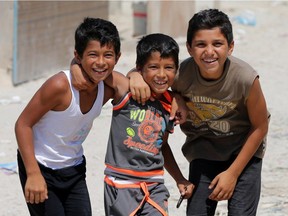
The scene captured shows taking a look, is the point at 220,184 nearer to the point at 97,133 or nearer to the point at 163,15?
the point at 97,133

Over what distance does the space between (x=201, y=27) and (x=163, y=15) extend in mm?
7649

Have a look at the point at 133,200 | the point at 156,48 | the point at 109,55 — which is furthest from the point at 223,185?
the point at 109,55

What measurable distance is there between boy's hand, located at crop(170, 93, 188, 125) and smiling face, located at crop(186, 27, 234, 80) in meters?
0.21

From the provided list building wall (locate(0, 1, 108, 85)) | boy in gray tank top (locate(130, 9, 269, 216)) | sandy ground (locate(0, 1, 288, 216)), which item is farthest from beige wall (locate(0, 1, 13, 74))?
boy in gray tank top (locate(130, 9, 269, 216))

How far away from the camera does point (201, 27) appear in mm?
3930

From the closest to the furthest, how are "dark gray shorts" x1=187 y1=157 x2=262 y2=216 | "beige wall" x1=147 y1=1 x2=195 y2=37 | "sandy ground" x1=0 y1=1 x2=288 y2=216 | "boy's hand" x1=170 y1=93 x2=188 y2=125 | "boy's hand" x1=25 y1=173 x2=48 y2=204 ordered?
"boy's hand" x1=25 y1=173 x2=48 y2=204, "boy's hand" x1=170 y1=93 x2=188 y2=125, "dark gray shorts" x1=187 y1=157 x2=262 y2=216, "sandy ground" x1=0 y1=1 x2=288 y2=216, "beige wall" x1=147 y1=1 x2=195 y2=37

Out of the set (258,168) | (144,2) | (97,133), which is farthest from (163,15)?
(258,168)

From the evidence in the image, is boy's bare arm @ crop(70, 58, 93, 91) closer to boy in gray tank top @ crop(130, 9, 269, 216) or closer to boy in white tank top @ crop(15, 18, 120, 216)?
boy in white tank top @ crop(15, 18, 120, 216)

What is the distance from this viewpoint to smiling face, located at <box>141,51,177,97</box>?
3.89 metres

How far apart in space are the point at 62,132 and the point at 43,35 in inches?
227

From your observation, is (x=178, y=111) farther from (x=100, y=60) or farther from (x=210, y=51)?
(x=100, y=60)

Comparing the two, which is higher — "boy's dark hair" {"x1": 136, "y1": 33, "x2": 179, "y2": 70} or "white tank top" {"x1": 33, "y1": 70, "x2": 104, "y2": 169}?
"boy's dark hair" {"x1": 136, "y1": 33, "x2": 179, "y2": 70}

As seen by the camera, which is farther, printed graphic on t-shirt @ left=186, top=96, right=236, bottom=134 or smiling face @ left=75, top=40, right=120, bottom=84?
printed graphic on t-shirt @ left=186, top=96, right=236, bottom=134

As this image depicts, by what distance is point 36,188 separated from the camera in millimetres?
3746
